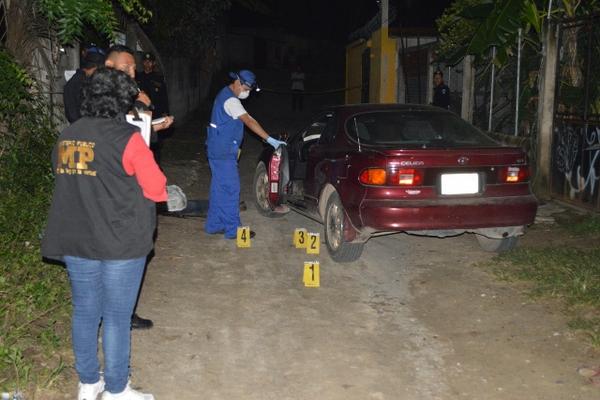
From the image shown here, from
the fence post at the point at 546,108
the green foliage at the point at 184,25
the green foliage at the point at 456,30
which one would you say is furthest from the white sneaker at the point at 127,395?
the green foliage at the point at 184,25

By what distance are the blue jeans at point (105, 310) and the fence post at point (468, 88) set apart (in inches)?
447

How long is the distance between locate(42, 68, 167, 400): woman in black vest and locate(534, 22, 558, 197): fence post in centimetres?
842

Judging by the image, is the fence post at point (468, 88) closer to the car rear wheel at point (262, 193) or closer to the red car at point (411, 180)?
the car rear wheel at point (262, 193)

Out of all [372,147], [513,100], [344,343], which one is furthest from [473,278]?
[513,100]

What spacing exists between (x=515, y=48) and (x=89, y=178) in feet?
32.8

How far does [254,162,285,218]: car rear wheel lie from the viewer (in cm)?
960

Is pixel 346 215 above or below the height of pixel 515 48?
below

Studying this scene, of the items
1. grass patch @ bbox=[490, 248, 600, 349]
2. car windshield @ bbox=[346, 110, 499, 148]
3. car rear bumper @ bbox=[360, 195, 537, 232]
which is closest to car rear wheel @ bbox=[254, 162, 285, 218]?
car windshield @ bbox=[346, 110, 499, 148]

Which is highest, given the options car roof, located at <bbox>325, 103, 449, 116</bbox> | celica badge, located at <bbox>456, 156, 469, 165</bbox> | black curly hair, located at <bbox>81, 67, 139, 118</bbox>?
car roof, located at <bbox>325, 103, 449, 116</bbox>

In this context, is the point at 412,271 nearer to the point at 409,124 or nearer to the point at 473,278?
the point at 473,278

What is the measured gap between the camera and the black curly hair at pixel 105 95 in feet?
12.3

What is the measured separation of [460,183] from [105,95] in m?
3.89

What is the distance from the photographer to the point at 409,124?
7391mm

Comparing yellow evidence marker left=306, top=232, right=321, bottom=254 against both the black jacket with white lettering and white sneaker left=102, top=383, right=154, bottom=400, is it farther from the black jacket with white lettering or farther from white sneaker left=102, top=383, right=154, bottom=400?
the black jacket with white lettering
